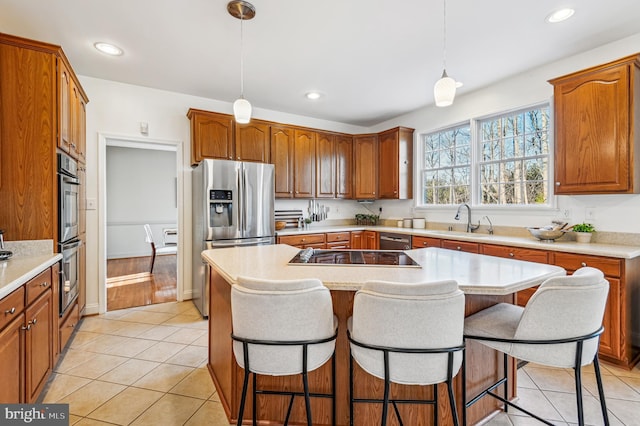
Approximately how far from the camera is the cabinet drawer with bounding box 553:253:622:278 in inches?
90.7

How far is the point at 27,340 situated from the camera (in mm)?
1669

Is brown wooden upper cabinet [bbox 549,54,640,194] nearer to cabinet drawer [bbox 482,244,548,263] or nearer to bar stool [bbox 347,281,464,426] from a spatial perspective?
cabinet drawer [bbox 482,244,548,263]

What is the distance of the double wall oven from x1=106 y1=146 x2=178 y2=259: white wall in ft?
15.2

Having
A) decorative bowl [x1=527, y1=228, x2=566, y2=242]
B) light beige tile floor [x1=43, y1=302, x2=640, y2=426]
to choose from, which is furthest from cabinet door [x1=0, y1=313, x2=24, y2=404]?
decorative bowl [x1=527, y1=228, x2=566, y2=242]

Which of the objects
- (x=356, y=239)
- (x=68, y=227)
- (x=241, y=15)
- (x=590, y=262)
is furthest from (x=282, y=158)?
(x=590, y=262)

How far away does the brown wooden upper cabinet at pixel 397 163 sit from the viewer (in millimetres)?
4625

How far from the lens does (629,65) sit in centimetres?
244

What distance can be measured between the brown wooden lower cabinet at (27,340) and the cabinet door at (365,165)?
3967 millimetres

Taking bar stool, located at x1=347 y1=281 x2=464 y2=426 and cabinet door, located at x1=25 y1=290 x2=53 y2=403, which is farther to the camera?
cabinet door, located at x1=25 y1=290 x2=53 y2=403

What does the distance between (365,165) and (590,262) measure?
318 cm

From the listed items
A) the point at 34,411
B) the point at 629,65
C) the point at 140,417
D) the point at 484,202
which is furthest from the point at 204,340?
the point at 629,65

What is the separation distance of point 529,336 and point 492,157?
121 inches

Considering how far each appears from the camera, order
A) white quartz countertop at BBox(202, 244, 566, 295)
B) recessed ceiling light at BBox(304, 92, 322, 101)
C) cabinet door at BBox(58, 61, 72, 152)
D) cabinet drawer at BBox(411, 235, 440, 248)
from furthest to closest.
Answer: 1. recessed ceiling light at BBox(304, 92, 322, 101)
2. cabinet drawer at BBox(411, 235, 440, 248)
3. cabinet door at BBox(58, 61, 72, 152)
4. white quartz countertop at BBox(202, 244, 566, 295)

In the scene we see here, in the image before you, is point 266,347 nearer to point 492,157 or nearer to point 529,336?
point 529,336
